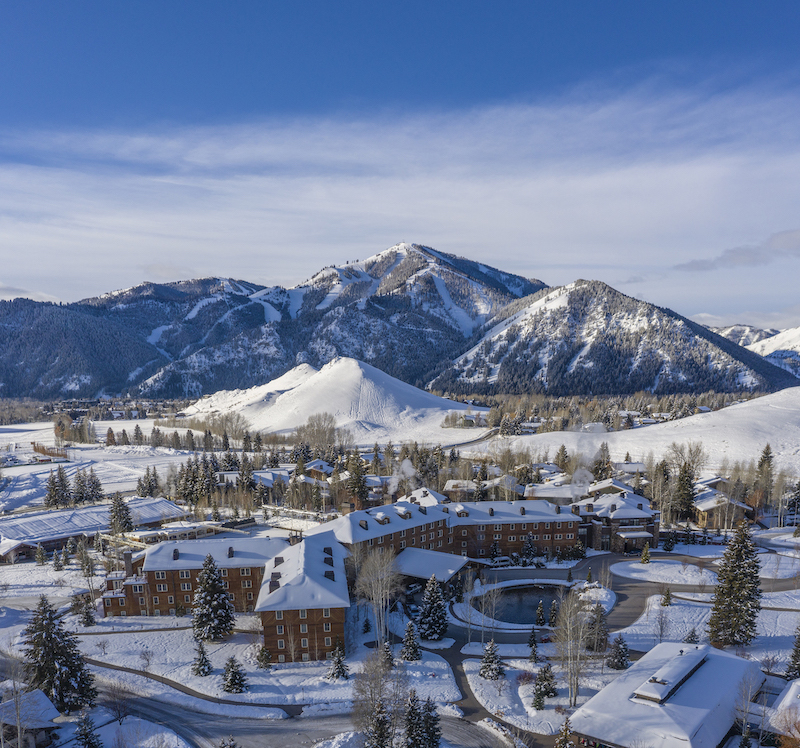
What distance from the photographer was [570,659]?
32.5 m

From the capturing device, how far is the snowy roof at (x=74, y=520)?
227 feet

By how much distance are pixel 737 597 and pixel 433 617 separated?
72.5 feet

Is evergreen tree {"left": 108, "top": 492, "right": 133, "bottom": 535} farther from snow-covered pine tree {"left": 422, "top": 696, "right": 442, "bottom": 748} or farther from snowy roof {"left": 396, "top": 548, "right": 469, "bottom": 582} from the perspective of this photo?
snow-covered pine tree {"left": 422, "top": 696, "right": 442, "bottom": 748}

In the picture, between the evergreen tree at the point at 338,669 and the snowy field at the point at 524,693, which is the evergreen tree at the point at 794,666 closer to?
the snowy field at the point at 524,693

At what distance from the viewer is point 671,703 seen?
93.4 feet

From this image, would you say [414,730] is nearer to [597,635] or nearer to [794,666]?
[597,635]

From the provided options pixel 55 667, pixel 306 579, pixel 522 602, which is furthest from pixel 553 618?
pixel 55 667

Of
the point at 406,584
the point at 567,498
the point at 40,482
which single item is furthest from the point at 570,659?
the point at 40,482

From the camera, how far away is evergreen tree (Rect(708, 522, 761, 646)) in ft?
127

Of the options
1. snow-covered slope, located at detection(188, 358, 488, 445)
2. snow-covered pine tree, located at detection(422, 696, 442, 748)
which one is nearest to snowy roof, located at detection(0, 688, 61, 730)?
snow-covered pine tree, located at detection(422, 696, 442, 748)

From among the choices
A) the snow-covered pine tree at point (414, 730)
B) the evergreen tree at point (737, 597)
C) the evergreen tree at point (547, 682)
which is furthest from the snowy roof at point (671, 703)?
the snow-covered pine tree at point (414, 730)

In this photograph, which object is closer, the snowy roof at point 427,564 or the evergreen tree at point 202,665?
the evergreen tree at point 202,665

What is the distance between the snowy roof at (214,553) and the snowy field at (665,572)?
35.3 m

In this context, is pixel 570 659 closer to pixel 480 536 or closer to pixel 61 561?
pixel 480 536
